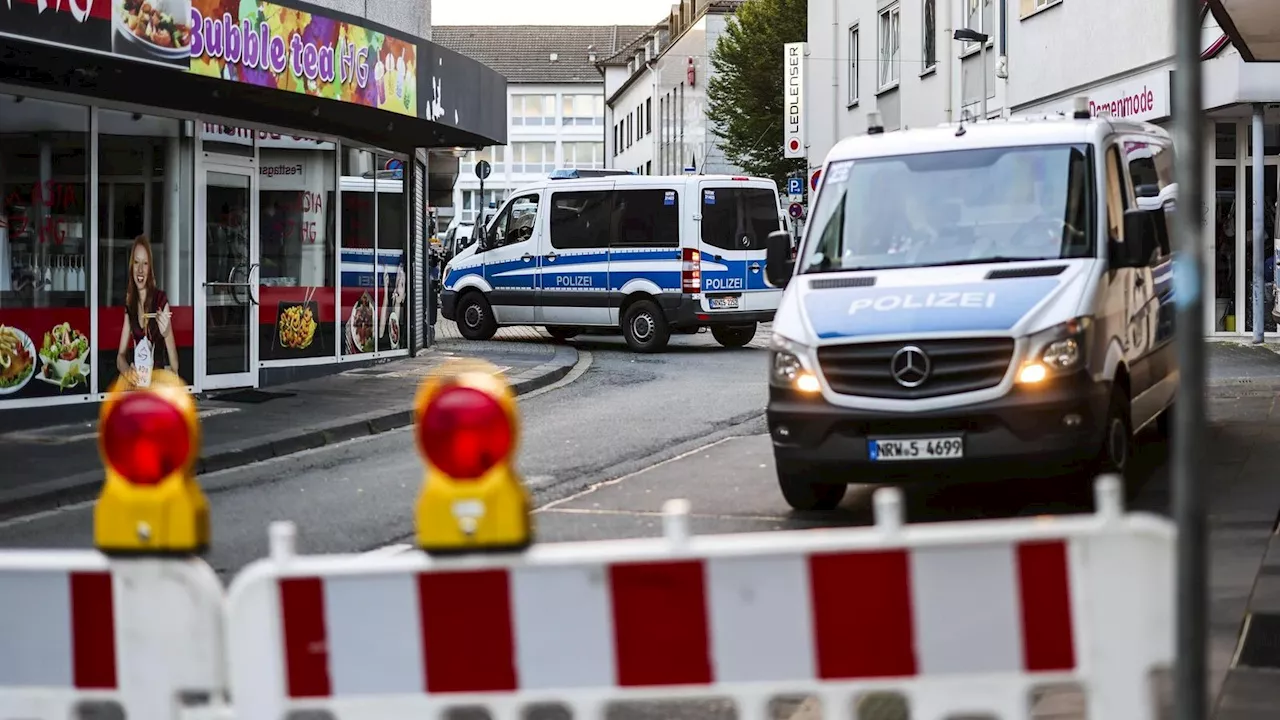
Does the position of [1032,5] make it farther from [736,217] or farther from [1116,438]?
[1116,438]

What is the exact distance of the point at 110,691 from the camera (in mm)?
3398

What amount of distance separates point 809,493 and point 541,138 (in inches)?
4362

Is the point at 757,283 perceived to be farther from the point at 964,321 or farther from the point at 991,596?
the point at 991,596

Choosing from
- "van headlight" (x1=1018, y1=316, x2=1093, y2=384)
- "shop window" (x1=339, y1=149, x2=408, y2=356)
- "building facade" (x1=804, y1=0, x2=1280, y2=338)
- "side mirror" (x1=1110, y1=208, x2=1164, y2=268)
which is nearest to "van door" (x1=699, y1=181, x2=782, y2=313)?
"shop window" (x1=339, y1=149, x2=408, y2=356)

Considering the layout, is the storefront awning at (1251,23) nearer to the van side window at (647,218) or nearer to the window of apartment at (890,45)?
the van side window at (647,218)

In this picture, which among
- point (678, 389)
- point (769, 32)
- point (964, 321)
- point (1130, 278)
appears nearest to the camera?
point (964, 321)

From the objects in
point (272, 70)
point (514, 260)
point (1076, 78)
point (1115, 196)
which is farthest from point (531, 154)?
point (1115, 196)

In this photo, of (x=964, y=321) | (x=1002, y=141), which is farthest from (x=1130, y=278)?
(x=964, y=321)

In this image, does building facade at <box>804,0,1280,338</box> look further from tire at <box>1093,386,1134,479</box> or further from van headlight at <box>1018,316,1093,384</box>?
van headlight at <box>1018,316,1093,384</box>

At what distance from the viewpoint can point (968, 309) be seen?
873 cm

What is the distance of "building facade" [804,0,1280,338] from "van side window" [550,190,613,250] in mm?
7938

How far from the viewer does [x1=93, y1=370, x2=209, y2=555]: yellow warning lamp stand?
3154mm

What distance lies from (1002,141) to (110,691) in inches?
297

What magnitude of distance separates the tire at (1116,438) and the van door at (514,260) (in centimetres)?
1764
